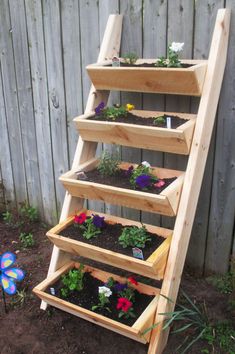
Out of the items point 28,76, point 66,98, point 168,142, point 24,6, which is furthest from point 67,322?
point 24,6

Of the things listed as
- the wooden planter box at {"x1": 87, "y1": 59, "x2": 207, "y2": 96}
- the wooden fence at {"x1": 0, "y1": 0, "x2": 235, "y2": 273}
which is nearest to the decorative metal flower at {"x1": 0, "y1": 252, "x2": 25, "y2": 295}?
the wooden fence at {"x1": 0, "y1": 0, "x2": 235, "y2": 273}

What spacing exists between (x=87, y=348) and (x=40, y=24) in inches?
97.5

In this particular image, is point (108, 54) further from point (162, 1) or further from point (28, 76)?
point (28, 76)

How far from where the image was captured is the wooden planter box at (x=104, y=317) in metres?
2.23

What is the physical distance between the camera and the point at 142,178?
235cm

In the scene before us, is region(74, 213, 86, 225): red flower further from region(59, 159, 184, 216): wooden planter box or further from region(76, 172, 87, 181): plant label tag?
region(76, 172, 87, 181): plant label tag

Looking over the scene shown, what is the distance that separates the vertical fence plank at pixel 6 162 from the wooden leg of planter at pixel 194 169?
2.25 meters

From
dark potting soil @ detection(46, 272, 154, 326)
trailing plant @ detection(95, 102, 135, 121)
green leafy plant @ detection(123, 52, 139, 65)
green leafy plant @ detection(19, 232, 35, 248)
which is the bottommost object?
green leafy plant @ detection(19, 232, 35, 248)

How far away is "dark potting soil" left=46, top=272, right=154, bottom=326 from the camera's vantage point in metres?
2.45

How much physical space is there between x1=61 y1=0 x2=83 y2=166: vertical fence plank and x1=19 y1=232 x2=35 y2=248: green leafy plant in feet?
3.16

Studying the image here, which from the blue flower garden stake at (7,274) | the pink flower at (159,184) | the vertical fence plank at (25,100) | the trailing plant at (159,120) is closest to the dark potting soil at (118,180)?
the pink flower at (159,184)

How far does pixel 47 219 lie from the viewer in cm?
394

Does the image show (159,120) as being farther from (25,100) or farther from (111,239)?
(25,100)

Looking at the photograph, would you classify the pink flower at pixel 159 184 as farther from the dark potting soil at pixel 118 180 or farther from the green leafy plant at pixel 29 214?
the green leafy plant at pixel 29 214
